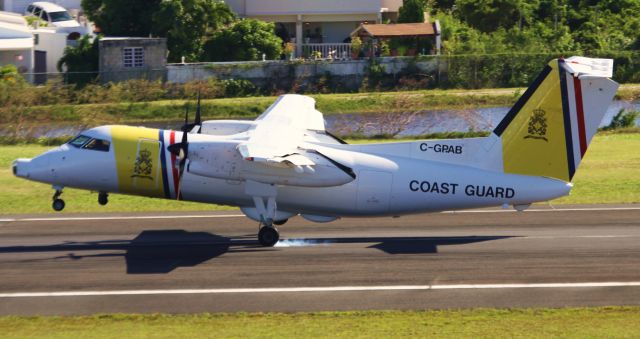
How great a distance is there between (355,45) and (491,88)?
30.2 feet

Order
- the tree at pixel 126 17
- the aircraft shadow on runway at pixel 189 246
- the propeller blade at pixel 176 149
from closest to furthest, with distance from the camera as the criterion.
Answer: the aircraft shadow on runway at pixel 189 246 → the propeller blade at pixel 176 149 → the tree at pixel 126 17

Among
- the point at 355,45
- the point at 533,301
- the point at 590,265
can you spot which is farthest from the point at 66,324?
the point at 355,45

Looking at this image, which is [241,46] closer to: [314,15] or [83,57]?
[314,15]

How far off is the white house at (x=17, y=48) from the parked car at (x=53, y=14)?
8.49 metres

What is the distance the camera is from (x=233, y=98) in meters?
63.9

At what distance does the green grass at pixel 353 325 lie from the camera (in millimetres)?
20531

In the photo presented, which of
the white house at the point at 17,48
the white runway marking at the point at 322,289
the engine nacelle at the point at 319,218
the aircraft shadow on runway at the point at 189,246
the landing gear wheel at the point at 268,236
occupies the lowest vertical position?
the white runway marking at the point at 322,289

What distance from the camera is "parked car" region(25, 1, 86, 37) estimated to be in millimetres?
84019

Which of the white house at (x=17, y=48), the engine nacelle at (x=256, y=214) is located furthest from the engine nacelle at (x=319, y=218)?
the white house at (x=17, y=48)

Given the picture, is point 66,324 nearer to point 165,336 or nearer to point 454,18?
point 165,336

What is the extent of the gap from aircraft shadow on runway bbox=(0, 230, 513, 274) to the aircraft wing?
9.15 feet

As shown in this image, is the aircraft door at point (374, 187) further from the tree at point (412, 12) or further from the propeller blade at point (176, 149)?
the tree at point (412, 12)

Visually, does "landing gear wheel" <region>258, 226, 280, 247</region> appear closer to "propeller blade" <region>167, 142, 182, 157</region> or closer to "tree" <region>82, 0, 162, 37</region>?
"propeller blade" <region>167, 142, 182, 157</region>

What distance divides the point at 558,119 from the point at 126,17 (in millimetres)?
49305
